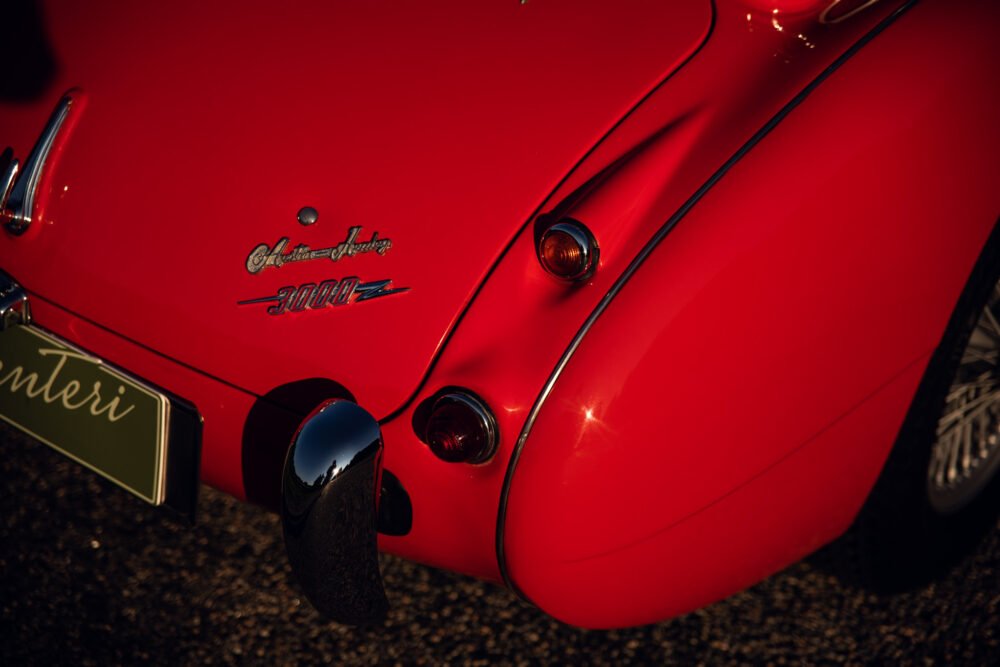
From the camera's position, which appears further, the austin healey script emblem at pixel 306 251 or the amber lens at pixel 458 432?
the austin healey script emblem at pixel 306 251

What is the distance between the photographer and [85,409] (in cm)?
183

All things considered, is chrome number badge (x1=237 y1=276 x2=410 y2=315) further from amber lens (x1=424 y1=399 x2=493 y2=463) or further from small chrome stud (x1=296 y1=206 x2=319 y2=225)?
amber lens (x1=424 y1=399 x2=493 y2=463)

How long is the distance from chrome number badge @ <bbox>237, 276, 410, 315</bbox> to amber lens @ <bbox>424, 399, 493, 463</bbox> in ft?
0.73

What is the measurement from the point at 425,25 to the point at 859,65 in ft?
2.48

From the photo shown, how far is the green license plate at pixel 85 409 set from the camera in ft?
5.80

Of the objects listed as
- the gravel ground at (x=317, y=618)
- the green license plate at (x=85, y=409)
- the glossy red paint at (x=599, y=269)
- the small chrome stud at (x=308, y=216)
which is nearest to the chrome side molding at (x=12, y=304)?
the green license plate at (x=85, y=409)

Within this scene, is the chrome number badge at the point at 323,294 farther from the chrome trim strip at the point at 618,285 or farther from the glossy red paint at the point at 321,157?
the chrome trim strip at the point at 618,285

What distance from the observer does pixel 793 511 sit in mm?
1767

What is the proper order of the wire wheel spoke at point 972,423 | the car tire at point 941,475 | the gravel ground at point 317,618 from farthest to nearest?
the wire wheel spoke at point 972,423, the gravel ground at point 317,618, the car tire at point 941,475

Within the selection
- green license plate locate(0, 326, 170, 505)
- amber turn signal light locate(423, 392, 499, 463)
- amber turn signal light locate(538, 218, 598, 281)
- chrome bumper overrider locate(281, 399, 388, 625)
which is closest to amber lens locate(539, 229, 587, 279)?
amber turn signal light locate(538, 218, 598, 281)

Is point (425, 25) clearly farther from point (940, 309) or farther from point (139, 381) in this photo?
point (940, 309)

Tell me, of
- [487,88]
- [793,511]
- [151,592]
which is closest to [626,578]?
[793,511]

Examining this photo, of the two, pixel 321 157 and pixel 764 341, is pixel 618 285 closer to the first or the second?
pixel 764 341

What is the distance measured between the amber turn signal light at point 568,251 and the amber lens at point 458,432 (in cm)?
24
